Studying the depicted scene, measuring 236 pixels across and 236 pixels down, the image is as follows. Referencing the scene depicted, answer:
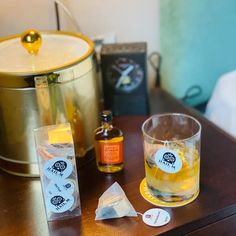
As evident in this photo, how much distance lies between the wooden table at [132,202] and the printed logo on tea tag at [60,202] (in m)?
0.02

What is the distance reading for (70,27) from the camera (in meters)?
1.08

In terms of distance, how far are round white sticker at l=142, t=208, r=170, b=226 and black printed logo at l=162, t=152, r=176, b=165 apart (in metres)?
0.09

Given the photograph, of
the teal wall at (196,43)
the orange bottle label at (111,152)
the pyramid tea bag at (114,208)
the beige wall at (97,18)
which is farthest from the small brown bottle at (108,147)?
the teal wall at (196,43)

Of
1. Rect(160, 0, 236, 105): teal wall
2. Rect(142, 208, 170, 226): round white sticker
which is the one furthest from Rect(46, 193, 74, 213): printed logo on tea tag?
Rect(160, 0, 236, 105): teal wall

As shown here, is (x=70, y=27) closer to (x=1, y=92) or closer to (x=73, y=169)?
(x=1, y=92)

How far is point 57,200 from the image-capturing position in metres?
0.74

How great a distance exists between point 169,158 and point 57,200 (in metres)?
0.20

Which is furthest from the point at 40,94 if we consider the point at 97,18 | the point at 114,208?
the point at 97,18

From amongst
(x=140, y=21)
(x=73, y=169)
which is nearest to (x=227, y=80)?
(x=140, y=21)

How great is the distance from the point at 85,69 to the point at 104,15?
1.10ft

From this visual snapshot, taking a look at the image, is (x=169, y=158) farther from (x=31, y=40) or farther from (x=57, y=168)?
(x=31, y=40)

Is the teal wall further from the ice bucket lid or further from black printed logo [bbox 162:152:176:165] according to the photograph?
black printed logo [bbox 162:152:176:165]

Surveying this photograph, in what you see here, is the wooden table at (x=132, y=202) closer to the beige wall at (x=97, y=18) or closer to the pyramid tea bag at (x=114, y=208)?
the pyramid tea bag at (x=114, y=208)

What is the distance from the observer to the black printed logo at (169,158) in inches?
28.8
